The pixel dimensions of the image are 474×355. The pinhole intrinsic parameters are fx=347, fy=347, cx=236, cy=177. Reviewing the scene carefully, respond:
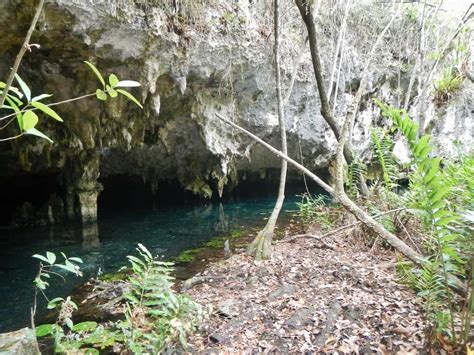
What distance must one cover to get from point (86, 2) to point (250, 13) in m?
4.05

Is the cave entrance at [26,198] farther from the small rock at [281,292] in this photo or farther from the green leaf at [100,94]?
the green leaf at [100,94]

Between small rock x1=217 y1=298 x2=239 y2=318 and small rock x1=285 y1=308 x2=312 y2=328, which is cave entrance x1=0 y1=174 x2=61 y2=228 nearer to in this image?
small rock x1=217 y1=298 x2=239 y2=318

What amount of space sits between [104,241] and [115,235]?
70 cm

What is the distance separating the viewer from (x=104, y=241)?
8.36 m

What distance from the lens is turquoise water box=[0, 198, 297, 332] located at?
199 inches

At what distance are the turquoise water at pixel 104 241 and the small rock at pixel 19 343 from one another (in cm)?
257

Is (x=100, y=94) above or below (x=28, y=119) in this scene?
above

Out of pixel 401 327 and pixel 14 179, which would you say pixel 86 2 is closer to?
pixel 401 327

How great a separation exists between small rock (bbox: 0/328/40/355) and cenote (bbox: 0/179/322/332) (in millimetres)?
2593

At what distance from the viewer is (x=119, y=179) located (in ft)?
45.6

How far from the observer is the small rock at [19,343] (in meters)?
1.73

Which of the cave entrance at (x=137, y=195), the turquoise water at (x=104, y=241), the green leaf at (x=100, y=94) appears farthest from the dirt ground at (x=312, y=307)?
the cave entrance at (x=137, y=195)

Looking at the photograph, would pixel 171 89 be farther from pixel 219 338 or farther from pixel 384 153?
pixel 219 338

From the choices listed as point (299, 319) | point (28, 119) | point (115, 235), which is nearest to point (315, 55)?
point (299, 319)
